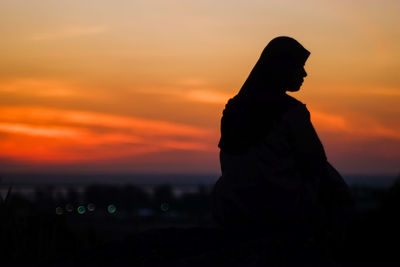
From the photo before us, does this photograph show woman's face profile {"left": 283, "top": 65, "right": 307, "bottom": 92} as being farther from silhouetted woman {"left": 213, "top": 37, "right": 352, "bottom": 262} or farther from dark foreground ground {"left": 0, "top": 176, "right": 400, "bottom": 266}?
dark foreground ground {"left": 0, "top": 176, "right": 400, "bottom": 266}

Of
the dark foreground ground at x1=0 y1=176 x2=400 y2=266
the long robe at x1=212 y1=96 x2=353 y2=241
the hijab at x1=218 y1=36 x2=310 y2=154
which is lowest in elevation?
the dark foreground ground at x1=0 y1=176 x2=400 y2=266

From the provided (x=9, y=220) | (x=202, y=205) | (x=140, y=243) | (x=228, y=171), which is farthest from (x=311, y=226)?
(x=202, y=205)

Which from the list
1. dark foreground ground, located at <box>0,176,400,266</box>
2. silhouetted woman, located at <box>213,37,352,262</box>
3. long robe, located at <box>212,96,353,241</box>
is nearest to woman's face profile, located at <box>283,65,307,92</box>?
silhouetted woman, located at <box>213,37,352,262</box>

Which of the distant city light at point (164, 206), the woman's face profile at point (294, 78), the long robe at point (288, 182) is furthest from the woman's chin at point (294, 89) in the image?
the distant city light at point (164, 206)

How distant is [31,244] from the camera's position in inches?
324

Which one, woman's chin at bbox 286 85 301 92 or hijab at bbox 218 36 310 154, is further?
woman's chin at bbox 286 85 301 92

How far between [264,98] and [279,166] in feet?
1.50

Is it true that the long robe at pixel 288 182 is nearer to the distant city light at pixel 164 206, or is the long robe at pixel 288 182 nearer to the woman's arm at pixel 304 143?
the woman's arm at pixel 304 143

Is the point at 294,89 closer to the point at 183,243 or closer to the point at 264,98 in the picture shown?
the point at 264,98

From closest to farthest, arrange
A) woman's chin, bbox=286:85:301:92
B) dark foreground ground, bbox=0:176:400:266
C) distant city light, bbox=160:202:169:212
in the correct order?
dark foreground ground, bbox=0:176:400:266, woman's chin, bbox=286:85:301:92, distant city light, bbox=160:202:169:212

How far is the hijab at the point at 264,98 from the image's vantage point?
4.48 metres

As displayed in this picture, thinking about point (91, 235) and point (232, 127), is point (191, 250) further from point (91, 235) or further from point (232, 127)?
point (91, 235)

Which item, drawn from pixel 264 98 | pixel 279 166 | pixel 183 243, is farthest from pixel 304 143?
pixel 183 243

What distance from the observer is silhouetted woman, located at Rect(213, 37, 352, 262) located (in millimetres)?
4379
